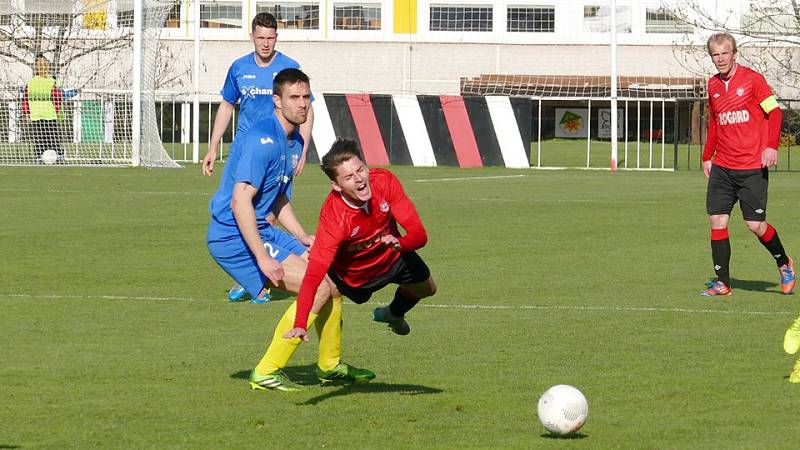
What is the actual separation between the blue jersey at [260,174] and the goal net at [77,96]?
22577 mm

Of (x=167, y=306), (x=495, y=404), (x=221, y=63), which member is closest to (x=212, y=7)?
(x=221, y=63)

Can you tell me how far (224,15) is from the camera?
56.9 meters

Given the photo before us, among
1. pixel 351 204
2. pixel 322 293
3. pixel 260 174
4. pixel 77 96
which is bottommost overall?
pixel 322 293

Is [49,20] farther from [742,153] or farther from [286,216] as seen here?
[286,216]

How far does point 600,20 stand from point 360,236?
165ft

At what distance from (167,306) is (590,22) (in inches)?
1857

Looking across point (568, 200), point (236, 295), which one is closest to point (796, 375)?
point (236, 295)

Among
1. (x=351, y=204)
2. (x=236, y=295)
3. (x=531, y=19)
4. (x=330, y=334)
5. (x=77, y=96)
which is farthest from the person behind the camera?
(x=531, y=19)

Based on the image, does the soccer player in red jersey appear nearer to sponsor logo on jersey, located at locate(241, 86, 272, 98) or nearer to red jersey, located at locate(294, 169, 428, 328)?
sponsor logo on jersey, located at locate(241, 86, 272, 98)

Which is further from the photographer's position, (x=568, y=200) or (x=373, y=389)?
(x=568, y=200)

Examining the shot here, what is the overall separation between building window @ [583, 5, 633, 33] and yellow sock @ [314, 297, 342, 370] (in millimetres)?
49603

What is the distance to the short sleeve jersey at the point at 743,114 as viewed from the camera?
12.2 meters

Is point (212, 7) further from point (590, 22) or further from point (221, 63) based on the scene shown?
point (590, 22)

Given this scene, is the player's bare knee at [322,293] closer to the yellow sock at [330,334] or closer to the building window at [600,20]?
the yellow sock at [330,334]
